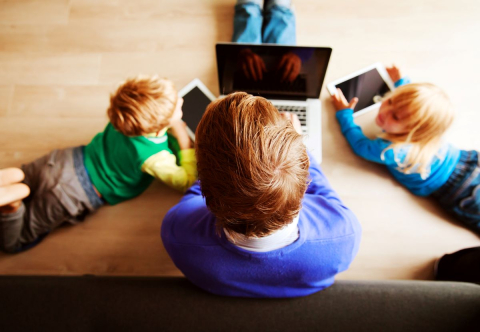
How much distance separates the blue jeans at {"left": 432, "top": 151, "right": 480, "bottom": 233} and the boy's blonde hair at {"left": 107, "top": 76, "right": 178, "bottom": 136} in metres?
0.99

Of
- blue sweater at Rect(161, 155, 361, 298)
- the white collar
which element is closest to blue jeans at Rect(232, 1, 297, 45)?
blue sweater at Rect(161, 155, 361, 298)

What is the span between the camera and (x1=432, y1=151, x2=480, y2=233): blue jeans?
3.17 ft

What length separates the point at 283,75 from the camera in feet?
3.10

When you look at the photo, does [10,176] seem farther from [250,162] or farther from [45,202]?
[250,162]

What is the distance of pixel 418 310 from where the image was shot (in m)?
0.73

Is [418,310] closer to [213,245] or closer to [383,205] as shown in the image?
[383,205]

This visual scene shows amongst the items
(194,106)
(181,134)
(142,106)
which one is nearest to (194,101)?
(194,106)

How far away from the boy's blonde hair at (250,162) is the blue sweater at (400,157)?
640 millimetres

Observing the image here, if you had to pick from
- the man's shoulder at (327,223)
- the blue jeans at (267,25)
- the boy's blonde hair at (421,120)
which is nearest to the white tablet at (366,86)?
the boy's blonde hair at (421,120)

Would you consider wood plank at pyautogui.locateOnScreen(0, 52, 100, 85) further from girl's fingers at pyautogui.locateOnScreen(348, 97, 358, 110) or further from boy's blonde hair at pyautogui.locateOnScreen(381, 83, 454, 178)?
boy's blonde hair at pyautogui.locateOnScreen(381, 83, 454, 178)

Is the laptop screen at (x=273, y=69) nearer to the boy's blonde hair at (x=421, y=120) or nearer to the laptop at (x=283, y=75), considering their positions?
the laptop at (x=283, y=75)

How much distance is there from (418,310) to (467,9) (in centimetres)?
128

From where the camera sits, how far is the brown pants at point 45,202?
3.14 feet

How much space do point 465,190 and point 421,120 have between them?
311mm
